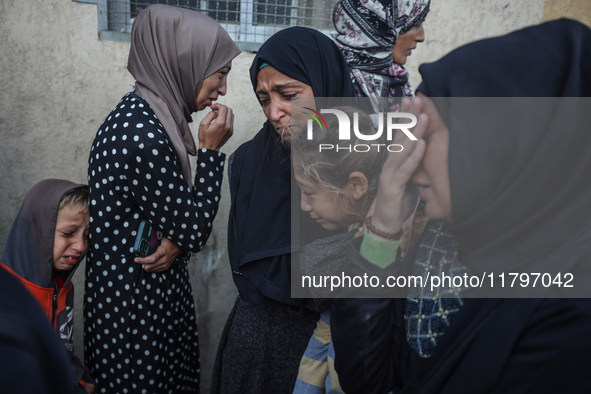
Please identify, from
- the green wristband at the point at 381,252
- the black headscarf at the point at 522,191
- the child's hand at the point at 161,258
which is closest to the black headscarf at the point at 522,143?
the black headscarf at the point at 522,191

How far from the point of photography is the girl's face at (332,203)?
1527mm

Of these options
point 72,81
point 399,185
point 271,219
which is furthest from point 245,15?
point 399,185

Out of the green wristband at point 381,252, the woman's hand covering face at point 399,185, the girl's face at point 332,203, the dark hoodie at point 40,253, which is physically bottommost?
the dark hoodie at point 40,253

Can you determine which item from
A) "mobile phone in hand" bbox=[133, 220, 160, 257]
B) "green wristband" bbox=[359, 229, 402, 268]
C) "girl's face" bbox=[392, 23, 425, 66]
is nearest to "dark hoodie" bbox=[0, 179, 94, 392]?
"mobile phone in hand" bbox=[133, 220, 160, 257]

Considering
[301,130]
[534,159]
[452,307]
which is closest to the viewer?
[534,159]

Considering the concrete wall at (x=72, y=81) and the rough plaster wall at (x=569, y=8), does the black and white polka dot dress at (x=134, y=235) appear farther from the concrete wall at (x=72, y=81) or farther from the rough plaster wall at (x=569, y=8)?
the rough plaster wall at (x=569, y=8)

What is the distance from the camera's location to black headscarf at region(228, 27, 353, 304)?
5.43 ft

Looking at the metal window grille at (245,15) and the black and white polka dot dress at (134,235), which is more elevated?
the metal window grille at (245,15)

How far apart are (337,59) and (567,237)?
1.11 m

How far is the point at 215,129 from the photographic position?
1.92m

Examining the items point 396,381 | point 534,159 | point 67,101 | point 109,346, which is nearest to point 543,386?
point 396,381

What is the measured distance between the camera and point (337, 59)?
1836 mm

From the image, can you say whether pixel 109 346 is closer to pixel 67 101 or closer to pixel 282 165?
pixel 282 165

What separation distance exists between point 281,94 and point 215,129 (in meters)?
0.31
